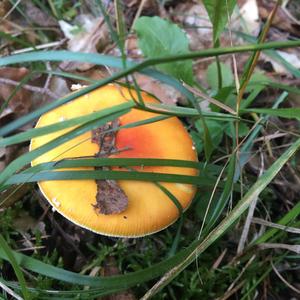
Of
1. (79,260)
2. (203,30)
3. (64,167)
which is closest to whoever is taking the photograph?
(64,167)

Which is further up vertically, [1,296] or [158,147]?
[158,147]

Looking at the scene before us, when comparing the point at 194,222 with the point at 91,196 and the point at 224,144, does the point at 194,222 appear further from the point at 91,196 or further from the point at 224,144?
the point at 91,196

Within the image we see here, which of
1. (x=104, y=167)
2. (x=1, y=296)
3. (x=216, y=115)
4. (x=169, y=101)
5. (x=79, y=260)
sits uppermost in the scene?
(x=216, y=115)

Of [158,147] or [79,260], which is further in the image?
[79,260]

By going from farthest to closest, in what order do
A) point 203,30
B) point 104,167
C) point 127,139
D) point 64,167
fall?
point 203,30 → point 127,139 → point 104,167 → point 64,167

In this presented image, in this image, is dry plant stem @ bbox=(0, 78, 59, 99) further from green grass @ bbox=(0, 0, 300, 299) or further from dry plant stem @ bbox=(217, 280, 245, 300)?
dry plant stem @ bbox=(217, 280, 245, 300)

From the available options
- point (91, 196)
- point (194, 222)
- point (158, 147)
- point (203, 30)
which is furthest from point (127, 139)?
point (203, 30)
